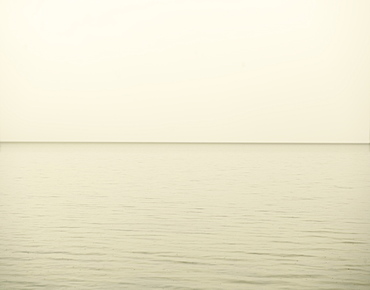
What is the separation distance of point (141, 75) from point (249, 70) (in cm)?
268

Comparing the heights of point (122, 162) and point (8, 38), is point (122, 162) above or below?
below

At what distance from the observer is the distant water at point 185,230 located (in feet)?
8.49

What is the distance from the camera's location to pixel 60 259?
116 inches

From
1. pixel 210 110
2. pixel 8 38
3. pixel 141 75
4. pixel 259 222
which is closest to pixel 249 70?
pixel 210 110

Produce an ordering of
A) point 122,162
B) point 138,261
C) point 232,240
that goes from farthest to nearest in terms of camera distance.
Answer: point 122,162 < point 232,240 < point 138,261

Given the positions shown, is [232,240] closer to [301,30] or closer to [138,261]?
[138,261]

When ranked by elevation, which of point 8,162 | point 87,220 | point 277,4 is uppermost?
point 277,4

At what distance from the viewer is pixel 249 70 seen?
14938 millimetres

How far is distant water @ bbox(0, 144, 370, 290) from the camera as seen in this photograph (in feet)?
8.49

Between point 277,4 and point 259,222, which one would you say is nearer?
point 259,222

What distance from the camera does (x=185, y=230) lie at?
3.76 m

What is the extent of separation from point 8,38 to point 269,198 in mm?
11878

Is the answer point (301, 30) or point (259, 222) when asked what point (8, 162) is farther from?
point (301, 30)

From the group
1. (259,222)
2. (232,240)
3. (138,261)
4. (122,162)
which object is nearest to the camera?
(138,261)
